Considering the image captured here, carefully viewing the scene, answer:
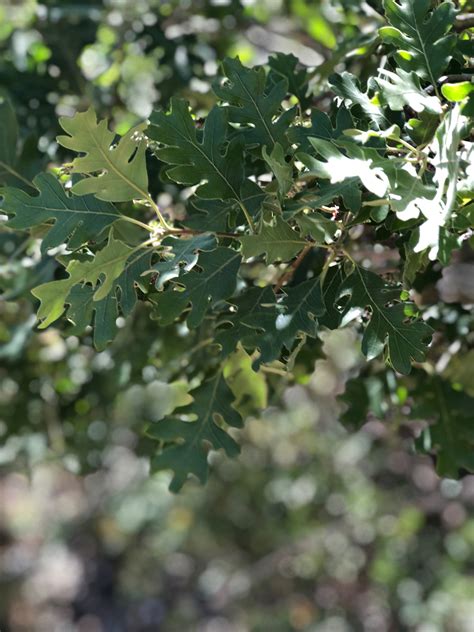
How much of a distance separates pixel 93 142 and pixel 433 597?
302 centimetres

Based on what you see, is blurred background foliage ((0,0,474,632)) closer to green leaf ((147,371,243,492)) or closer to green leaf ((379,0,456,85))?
green leaf ((147,371,243,492))

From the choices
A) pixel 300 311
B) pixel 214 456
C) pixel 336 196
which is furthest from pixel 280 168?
pixel 214 456

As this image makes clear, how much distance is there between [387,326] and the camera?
1004 mm

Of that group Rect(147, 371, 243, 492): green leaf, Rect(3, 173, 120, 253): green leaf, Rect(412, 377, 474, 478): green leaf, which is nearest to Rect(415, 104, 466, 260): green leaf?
Rect(3, 173, 120, 253): green leaf

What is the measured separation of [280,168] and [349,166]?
0.08 meters

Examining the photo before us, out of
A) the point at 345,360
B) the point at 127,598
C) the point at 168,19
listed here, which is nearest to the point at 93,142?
the point at 168,19

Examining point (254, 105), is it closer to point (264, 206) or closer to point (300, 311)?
point (264, 206)

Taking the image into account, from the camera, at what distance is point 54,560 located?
4949 millimetres

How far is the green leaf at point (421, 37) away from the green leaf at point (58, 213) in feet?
1.15

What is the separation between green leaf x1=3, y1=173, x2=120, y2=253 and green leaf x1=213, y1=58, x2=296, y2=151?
175 mm

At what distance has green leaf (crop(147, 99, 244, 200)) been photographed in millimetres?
995

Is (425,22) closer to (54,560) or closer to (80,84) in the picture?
(80,84)

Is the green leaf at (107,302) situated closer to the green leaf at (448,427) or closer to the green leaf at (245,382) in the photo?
the green leaf at (245,382)

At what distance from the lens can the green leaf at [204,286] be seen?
970 mm
